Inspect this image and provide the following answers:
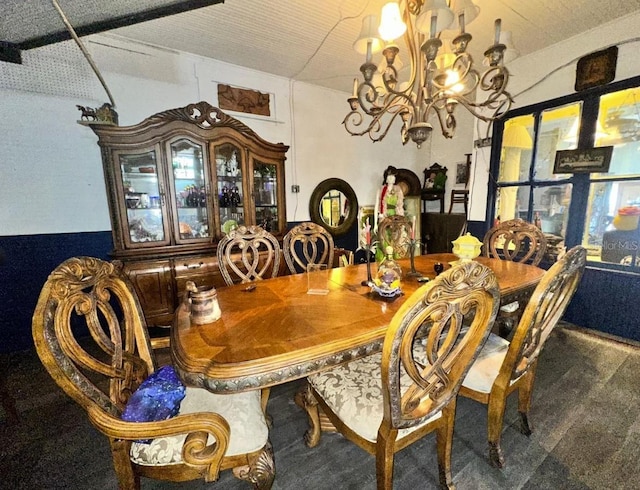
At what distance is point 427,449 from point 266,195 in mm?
2647

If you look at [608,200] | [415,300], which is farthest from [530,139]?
[415,300]

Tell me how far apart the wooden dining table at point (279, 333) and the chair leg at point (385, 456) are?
0.27 m

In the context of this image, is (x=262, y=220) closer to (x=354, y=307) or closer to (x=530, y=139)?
(x=354, y=307)

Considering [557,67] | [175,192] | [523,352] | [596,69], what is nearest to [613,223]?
[596,69]

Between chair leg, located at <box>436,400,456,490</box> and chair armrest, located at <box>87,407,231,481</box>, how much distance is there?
2.80 feet

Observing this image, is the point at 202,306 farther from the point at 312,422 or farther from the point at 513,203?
the point at 513,203

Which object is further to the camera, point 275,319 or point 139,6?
point 139,6

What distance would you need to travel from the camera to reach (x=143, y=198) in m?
2.55

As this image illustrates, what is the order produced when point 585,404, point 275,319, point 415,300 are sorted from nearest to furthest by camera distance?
point 415,300 → point 275,319 → point 585,404

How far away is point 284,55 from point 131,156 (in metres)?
1.81

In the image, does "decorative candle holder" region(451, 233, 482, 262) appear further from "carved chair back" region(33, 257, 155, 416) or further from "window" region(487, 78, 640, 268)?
"window" region(487, 78, 640, 268)

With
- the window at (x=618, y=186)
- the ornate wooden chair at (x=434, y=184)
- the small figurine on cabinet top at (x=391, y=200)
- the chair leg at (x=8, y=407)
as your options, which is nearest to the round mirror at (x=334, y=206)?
the small figurine on cabinet top at (x=391, y=200)

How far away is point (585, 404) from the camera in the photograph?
1.68 m

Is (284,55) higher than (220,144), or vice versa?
(284,55)
